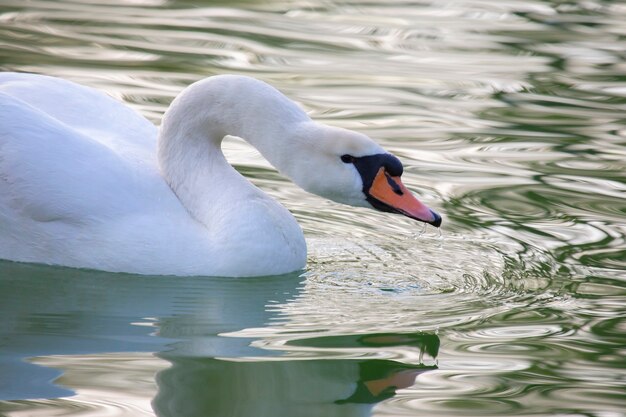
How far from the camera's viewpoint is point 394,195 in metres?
6.99

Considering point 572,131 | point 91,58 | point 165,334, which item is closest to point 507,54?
point 572,131

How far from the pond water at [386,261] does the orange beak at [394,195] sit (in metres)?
0.39

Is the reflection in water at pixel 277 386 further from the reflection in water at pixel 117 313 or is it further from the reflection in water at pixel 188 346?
the reflection in water at pixel 117 313

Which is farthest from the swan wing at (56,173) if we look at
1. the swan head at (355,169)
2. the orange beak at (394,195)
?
the orange beak at (394,195)

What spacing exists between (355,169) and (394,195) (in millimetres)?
232

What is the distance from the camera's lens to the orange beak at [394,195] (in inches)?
274

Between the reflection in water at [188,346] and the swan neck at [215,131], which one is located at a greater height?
the swan neck at [215,131]

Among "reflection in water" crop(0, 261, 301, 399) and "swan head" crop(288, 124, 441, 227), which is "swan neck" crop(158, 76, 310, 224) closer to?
"swan head" crop(288, 124, 441, 227)

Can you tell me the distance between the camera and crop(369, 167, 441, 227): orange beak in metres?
6.97

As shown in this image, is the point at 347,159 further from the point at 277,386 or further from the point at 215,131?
the point at 277,386

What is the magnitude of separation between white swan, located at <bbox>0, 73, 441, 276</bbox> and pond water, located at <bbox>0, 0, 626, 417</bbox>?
13 centimetres

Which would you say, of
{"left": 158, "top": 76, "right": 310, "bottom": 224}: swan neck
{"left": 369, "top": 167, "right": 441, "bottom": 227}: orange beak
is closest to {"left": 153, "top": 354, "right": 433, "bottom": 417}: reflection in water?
{"left": 369, "top": 167, "right": 441, "bottom": 227}: orange beak

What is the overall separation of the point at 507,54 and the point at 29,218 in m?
6.47

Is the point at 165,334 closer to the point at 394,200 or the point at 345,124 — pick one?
the point at 394,200
